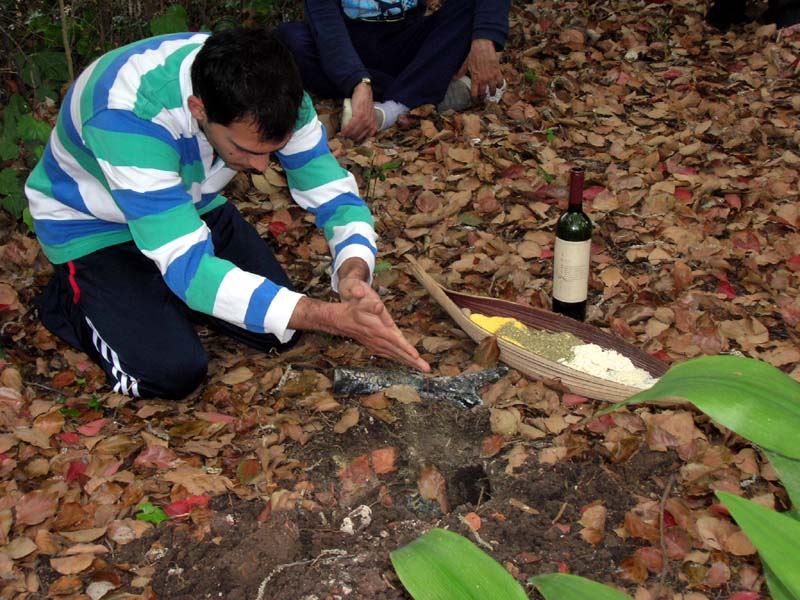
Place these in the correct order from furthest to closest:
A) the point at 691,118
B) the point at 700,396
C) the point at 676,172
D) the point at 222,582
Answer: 1. the point at 691,118
2. the point at 676,172
3. the point at 222,582
4. the point at 700,396

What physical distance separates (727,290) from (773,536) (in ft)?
6.09

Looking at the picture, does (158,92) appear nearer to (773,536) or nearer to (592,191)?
(773,536)

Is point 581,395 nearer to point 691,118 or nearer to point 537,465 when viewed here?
point 537,465

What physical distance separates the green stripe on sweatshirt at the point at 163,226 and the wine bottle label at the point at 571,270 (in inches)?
43.4

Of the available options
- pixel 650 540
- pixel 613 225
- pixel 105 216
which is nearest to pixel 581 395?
pixel 650 540

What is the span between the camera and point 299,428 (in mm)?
2344

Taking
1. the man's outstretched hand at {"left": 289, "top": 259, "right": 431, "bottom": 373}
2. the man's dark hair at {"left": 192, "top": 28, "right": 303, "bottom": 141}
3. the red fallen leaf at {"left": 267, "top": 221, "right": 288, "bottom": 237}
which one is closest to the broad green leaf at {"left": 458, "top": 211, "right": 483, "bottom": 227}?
the red fallen leaf at {"left": 267, "top": 221, "right": 288, "bottom": 237}

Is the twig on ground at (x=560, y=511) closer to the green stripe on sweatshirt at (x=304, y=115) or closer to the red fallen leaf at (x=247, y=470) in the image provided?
the red fallen leaf at (x=247, y=470)

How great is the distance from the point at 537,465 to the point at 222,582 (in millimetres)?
Result: 824

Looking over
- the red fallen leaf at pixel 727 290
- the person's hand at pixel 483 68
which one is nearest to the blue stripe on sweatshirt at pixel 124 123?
the red fallen leaf at pixel 727 290

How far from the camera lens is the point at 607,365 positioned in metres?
2.42

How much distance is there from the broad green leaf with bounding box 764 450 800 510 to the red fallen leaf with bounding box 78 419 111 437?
1.78 meters

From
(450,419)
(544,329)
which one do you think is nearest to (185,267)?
(450,419)

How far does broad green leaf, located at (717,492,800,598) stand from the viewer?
109 centimetres
